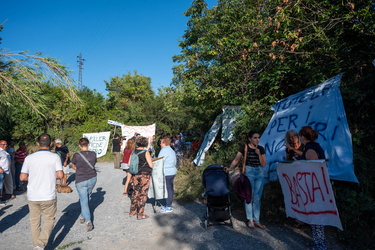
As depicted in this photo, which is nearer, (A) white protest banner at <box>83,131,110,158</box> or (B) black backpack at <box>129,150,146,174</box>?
(B) black backpack at <box>129,150,146,174</box>

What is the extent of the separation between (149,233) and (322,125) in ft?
13.1

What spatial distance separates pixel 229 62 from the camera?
858 cm

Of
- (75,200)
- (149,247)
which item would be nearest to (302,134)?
(149,247)

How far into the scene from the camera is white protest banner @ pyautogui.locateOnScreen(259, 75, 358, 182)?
415 cm

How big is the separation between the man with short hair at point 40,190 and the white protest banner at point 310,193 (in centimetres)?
382

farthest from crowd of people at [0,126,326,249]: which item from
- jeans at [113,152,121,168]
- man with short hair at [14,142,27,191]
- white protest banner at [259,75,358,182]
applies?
jeans at [113,152,121,168]

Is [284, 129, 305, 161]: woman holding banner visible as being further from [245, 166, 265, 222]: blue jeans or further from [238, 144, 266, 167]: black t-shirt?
[245, 166, 265, 222]: blue jeans

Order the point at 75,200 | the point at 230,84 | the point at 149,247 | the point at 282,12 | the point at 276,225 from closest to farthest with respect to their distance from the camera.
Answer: the point at 149,247
the point at 276,225
the point at 282,12
the point at 75,200
the point at 230,84

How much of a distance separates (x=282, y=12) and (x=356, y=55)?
6.52ft

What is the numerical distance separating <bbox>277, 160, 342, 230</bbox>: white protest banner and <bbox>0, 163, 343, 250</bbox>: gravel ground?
75cm

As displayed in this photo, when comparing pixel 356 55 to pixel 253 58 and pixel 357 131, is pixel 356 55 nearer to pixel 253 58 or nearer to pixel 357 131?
pixel 357 131

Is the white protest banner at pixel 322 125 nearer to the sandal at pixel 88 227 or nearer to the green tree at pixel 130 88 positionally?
the sandal at pixel 88 227

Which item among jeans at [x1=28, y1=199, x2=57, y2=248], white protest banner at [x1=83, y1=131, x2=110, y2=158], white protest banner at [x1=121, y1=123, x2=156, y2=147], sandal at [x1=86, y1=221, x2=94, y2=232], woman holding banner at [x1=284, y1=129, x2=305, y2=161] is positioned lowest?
sandal at [x1=86, y1=221, x2=94, y2=232]

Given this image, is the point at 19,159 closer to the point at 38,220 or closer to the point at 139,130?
the point at 38,220
